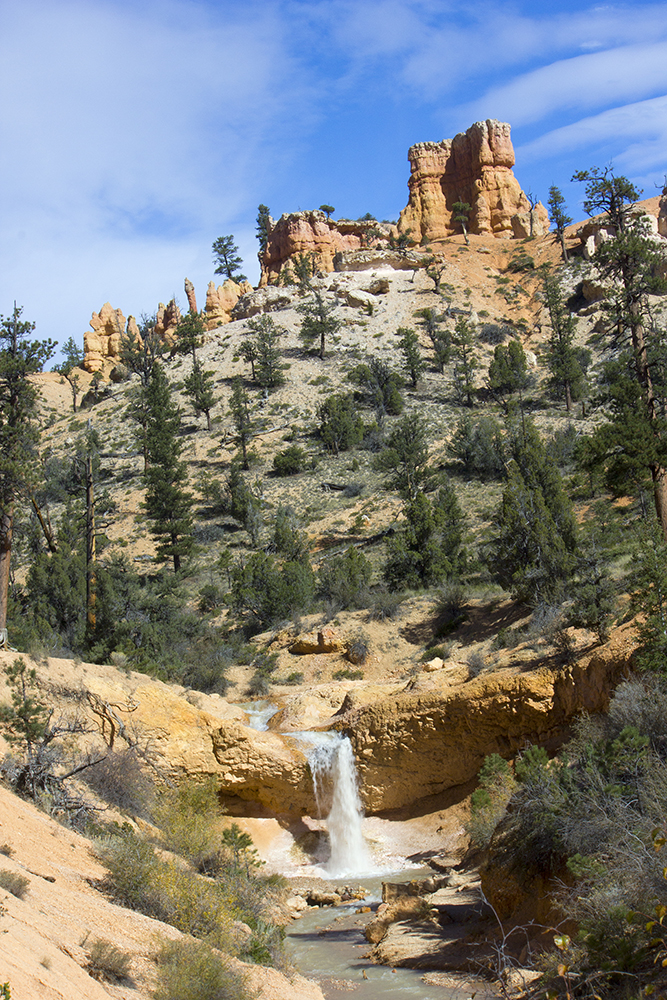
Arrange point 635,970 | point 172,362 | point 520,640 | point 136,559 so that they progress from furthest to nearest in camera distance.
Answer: point 172,362 < point 136,559 < point 520,640 < point 635,970

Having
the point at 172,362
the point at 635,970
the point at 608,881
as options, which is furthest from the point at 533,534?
the point at 172,362

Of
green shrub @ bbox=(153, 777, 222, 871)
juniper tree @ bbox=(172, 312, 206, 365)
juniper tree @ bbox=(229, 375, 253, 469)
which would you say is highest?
juniper tree @ bbox=(172, 312, 206, 365)

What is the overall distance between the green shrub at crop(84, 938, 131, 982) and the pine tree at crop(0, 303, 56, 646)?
12008 mm

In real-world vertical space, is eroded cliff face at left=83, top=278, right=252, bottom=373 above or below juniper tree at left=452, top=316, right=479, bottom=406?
above

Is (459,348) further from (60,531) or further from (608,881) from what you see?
(608,881)

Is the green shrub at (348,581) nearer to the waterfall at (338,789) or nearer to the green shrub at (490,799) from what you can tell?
the waterfall at (338,789)

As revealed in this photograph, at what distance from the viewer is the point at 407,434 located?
41.4m

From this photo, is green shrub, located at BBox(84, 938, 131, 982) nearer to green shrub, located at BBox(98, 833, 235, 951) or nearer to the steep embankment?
the steep embankment

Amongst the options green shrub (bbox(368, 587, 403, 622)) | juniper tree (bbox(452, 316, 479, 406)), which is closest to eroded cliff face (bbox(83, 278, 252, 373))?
juniper tree (bbox(452, 316, 479, 406))

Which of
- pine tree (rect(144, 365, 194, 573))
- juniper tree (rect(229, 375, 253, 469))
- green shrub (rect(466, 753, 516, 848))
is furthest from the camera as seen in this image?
juniper tree (rect(229, 375, 253, 469))

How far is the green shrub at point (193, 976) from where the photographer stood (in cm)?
756

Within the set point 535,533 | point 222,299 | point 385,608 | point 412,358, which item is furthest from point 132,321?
point 535,533

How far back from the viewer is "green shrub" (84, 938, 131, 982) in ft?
23.6

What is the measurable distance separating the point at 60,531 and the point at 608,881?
29566 mm
